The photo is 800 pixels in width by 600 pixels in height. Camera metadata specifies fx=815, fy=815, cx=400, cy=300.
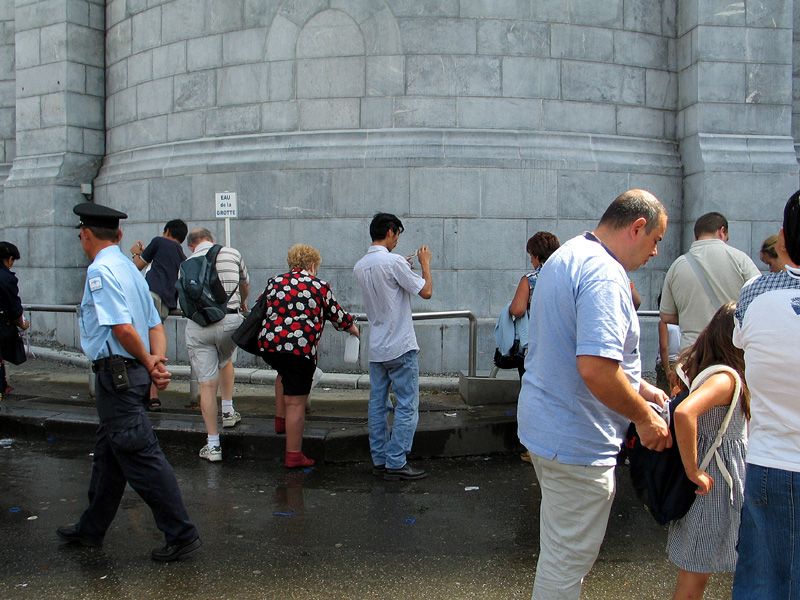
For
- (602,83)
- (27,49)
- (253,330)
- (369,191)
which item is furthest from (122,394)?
(27,49)

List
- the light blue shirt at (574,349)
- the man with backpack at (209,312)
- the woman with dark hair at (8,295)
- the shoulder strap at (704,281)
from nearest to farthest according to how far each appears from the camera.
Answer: the light blue shirt at (574,349) < the shoulder strap at (704,281) < the man with backpack at (209,312) < the woman with dark hair at (8,295)

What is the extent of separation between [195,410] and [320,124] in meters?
4.11

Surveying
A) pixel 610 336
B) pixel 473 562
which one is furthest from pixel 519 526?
pixel 610 336

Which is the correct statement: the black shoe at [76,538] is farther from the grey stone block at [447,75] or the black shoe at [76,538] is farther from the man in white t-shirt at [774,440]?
the grey stone block at [447,75]

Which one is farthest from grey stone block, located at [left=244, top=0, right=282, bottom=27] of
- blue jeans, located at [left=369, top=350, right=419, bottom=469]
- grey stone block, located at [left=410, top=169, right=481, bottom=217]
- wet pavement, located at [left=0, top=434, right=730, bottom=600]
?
wet pavement, located at [left=0, top=434, right=730, bottom=600]

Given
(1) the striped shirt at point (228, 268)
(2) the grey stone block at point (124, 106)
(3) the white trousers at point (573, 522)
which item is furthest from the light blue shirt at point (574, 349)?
(2) the grey stone block at point (124, 106)

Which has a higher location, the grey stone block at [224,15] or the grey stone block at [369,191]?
the grey stone block at [224,15]

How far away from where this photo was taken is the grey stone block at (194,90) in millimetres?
10734

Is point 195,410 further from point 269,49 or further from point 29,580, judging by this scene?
point 269,49

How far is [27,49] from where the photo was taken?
500 inches

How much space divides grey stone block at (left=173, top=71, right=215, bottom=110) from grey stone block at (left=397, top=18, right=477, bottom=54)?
2.67m

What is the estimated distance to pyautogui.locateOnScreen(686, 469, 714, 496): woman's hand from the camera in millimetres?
3205

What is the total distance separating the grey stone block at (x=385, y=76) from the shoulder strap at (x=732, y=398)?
24.2 ft

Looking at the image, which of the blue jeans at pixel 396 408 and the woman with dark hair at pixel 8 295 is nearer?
the blue jeans at pixel 396 408
